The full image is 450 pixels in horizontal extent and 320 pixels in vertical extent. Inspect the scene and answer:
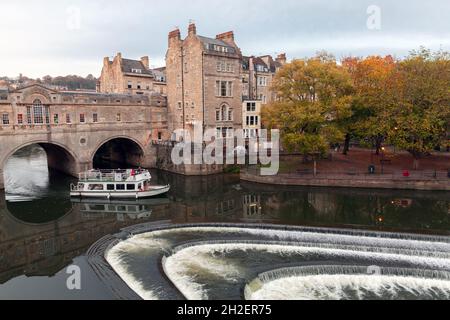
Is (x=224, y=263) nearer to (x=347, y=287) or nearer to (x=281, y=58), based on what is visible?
(x=347, y=287)

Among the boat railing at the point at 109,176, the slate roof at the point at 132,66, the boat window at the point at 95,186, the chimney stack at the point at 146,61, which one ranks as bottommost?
the boat window at the point at 95,186

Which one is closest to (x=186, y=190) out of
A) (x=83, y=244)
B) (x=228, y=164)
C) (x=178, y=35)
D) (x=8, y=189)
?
(x=228, y=164)

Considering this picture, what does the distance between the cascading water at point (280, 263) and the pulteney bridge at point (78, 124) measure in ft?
89.8

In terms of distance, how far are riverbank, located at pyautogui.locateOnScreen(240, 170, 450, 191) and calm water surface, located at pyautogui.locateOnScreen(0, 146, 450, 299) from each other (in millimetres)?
1116

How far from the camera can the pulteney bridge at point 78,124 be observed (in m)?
46.2

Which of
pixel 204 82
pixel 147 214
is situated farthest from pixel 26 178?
pixel 204 82

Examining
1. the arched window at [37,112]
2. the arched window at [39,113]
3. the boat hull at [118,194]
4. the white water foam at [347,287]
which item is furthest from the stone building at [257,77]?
the white water foam at [347,287]

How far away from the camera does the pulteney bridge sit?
4616 centimetres

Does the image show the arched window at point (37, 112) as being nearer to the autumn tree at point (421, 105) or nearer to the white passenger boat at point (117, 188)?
the white passenger boat at point (117, 188)

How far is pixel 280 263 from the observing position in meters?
23.0

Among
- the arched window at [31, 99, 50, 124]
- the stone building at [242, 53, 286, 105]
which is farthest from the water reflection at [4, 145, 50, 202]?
the stone building at [242, 53, 286, 105]

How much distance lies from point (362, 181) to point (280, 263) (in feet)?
81.6

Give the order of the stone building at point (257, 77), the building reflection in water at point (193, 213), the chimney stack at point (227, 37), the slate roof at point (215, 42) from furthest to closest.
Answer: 1. the stone building at point (257, 77)
2. the chimney stack at point (227, 37)
3. the slate roof at point (215, 42)
4. the building reflection in water at point (193, 213)

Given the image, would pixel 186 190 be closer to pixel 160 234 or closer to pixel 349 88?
pixel 160 234
